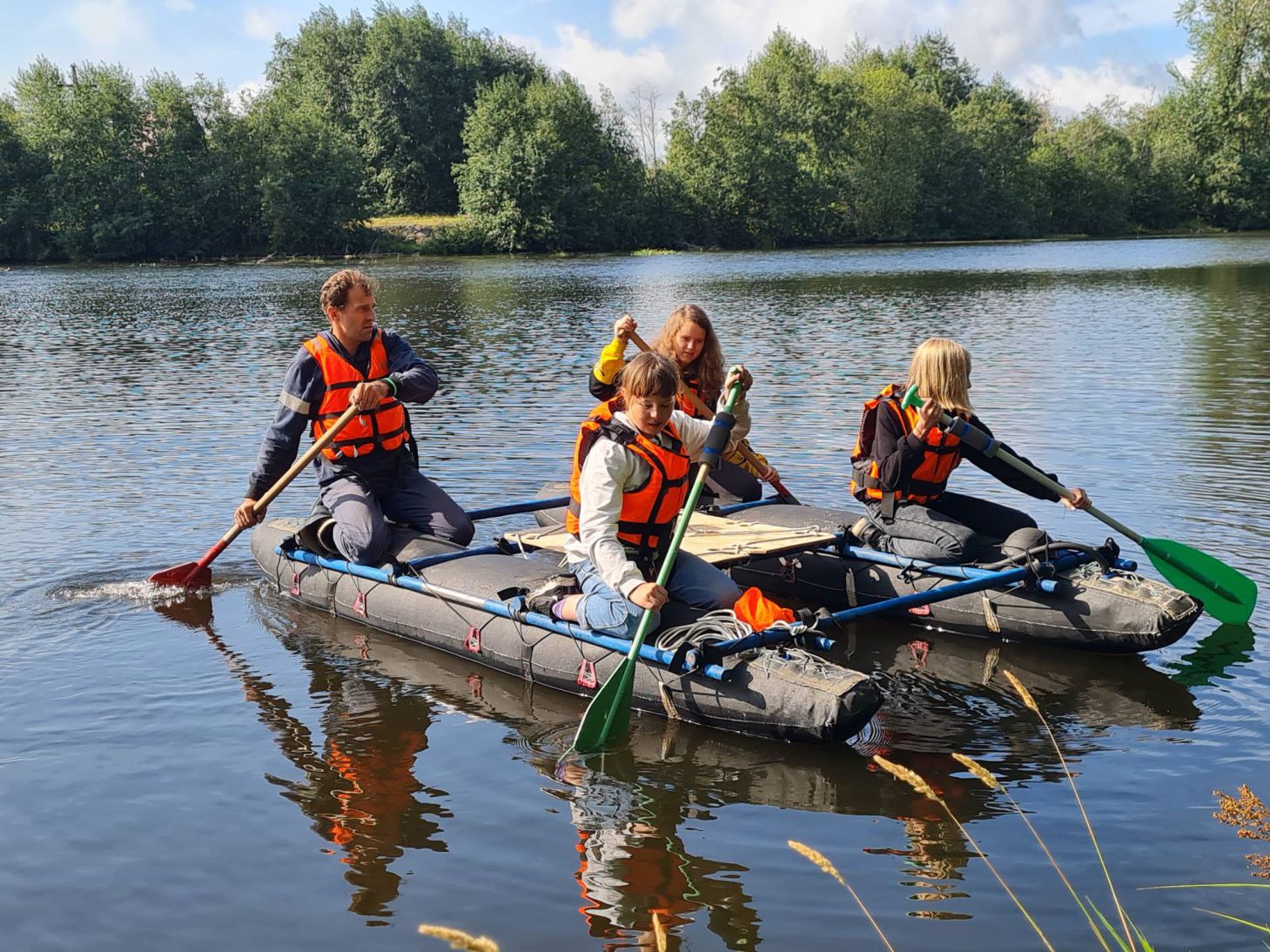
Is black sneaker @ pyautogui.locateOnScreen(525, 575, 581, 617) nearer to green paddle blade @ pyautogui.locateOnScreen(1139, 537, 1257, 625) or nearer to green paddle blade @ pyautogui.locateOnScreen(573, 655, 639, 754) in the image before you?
green paddle blade @ pyautogui.locateOnScreen(573, 655, 639, 754)

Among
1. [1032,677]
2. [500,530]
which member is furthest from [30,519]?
[1032,677]

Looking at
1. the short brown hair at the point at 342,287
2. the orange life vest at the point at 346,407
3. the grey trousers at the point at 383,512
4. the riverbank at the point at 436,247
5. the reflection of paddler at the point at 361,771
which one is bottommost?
the reflection of paddler at the point at 361,771

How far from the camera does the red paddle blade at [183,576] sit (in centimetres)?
769

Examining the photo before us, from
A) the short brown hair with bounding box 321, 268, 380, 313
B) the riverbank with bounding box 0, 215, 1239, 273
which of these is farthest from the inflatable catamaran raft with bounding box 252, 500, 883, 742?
the riverbank with bounding box 0, 215, 1239, 273

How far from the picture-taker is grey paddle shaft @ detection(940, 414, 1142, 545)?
639cm

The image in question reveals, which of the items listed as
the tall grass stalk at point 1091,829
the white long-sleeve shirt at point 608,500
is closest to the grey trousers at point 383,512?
the white long-sleeve shirt at point 608,500

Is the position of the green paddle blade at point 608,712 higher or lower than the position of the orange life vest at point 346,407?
lower

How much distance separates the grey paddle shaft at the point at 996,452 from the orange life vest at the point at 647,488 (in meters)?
1.55

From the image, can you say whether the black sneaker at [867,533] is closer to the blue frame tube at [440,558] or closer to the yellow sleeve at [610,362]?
the yellow sleeve at [610,362]

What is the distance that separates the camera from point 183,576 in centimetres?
772

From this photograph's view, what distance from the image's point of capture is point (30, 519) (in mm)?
9312

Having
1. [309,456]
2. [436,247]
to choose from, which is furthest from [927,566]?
[436,247]

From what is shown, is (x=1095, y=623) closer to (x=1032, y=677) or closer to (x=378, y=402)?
(x=1032, y=677)

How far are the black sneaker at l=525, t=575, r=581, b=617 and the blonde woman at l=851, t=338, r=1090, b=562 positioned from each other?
6.30 ft
